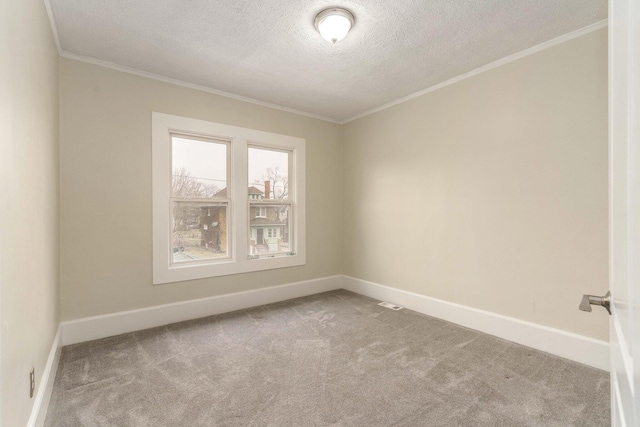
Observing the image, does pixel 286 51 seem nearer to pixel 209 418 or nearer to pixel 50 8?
pixel 50 8

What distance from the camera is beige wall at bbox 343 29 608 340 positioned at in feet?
7.50

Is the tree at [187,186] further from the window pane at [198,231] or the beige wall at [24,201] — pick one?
the beige wall at [24,201]

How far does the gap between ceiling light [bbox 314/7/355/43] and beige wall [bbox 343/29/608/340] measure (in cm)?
152

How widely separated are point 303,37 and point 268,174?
6.13ft

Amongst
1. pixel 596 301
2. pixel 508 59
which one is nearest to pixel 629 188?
pixel 596 301

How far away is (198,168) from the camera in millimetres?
3412

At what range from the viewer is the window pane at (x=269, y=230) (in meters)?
3.83

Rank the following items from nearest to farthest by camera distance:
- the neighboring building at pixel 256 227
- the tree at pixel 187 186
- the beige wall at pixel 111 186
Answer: the beige wall at pixel 111 186 < the tree at pixel 187 186 < the neighboring building at pixel 256 227

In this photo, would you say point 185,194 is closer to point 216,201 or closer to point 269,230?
point 216,201

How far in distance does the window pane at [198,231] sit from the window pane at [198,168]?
0.14 meters

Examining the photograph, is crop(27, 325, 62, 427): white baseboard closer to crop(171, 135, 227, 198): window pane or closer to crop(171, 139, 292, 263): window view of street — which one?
crop(171, 139, 292, 263): window view of street

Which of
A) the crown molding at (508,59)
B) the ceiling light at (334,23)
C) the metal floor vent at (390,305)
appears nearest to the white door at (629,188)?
the ceiling light at (334,23)

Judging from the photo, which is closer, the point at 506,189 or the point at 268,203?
the point at 506,189

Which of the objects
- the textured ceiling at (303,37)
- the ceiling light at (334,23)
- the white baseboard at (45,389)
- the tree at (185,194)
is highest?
Result: the textured ceiling at (303,37)
